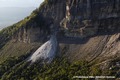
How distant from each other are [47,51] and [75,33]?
12526mm

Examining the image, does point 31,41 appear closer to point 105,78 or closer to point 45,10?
point 45,10

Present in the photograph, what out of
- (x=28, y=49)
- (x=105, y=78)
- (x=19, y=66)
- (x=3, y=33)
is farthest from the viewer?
(x=3, y=33)

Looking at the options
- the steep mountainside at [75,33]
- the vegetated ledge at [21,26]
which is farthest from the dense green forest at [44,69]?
the vegetated ledge at [21,26]

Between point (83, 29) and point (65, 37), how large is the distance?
863cm

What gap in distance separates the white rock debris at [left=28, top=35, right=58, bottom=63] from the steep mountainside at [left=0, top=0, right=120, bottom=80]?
2290 mm

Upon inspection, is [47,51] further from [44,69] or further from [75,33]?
[75,33]

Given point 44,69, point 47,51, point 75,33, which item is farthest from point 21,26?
point 44,69

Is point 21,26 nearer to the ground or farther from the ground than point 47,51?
farther from the ground

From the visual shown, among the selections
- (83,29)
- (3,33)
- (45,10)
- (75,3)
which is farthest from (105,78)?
(3,33)

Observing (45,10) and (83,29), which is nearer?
(83,29)

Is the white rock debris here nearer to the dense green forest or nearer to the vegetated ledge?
the dense green forest

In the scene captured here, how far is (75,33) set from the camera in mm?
126750

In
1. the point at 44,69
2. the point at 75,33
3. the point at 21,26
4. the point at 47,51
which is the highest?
the point at 21,26

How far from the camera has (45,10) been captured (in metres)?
137
